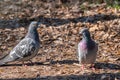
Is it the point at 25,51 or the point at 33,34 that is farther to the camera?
the point at 33,34

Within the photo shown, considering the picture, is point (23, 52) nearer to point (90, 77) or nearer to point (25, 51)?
point (25, 51)

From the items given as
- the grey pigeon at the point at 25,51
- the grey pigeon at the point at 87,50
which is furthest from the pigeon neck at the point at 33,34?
the grey pigeon at the point at 87,50

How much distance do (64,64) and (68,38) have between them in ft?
5.03

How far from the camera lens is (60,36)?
993 centimetres

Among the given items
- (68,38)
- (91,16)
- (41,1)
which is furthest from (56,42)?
(41,1)

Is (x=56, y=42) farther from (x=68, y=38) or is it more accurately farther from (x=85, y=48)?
(x=85, y=48)

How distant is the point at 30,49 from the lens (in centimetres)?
818

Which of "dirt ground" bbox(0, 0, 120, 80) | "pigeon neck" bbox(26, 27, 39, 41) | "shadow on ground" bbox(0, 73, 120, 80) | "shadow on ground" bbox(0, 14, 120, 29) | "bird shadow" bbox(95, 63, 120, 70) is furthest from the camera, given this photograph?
"shadow on ground" bbox(0, 14, 120, 29)

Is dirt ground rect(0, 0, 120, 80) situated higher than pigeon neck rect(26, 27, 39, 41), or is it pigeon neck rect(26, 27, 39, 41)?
pigeon neck rect(26, 27, 39, 41)

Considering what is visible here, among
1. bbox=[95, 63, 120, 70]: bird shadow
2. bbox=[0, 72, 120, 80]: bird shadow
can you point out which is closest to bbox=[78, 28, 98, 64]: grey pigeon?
bbox=[0, 72, 120, 80]: bird shadow

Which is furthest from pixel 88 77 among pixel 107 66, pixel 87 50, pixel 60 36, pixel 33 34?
pixel 60 36

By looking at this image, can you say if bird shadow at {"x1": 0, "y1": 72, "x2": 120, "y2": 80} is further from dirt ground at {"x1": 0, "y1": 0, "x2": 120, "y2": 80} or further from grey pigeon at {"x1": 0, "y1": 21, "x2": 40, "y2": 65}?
grey pigeon at {"x1": 0, "y1": 21, "x2": 40, "y2": 65}

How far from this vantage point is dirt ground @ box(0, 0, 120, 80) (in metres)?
7.92

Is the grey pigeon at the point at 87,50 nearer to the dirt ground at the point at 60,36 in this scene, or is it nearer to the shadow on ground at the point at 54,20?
the dirt ground at the point at 60,36
